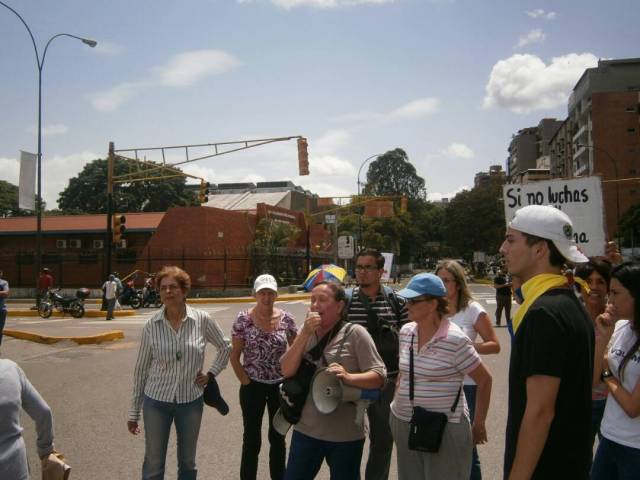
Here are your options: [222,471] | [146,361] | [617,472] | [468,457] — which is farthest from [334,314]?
[222,471]

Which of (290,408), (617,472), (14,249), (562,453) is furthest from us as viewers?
(14,249)

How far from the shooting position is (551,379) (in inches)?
89.0

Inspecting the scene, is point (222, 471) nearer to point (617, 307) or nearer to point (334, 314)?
point (334, 314)

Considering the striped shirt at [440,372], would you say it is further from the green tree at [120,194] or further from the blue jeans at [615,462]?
the green tree at [120,194]

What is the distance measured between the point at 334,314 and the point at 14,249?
43.9 meters

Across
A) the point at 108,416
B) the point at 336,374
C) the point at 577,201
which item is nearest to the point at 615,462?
the point at 336,374

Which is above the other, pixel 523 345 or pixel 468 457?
pixel 523 345

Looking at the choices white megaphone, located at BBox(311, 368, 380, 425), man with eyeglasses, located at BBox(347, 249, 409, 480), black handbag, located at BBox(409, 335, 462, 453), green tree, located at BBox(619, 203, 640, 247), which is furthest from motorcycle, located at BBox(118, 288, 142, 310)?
green tree, located at BBox(619, 203, 640, 247)

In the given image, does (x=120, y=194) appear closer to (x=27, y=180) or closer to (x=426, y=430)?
(x=27, y=180)

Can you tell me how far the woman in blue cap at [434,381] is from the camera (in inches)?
133

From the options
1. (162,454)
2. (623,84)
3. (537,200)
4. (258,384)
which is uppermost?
(623,84)

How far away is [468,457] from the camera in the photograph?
3.39 m

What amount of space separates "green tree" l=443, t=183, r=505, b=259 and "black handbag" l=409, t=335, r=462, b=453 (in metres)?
61.1

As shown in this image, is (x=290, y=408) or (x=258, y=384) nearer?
(x=290, y=408)
